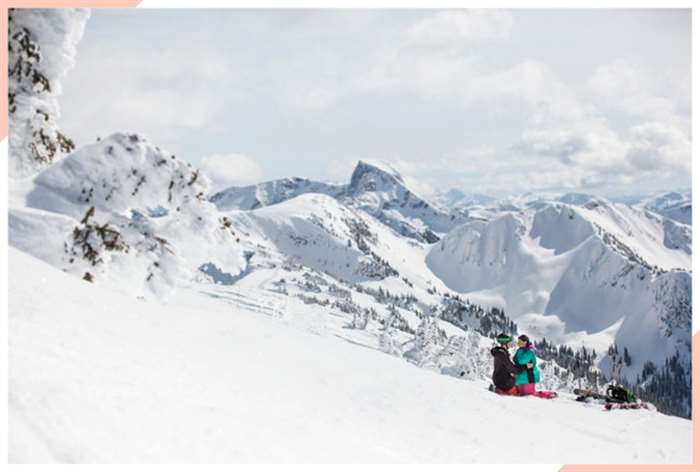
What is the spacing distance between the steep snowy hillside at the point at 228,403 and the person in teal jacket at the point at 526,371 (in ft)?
3.32

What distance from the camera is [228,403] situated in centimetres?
901

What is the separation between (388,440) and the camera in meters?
9.59

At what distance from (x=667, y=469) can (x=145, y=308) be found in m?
13.2

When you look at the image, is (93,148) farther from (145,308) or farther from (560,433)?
(560,433)

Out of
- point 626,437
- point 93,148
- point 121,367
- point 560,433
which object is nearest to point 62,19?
point 93,148

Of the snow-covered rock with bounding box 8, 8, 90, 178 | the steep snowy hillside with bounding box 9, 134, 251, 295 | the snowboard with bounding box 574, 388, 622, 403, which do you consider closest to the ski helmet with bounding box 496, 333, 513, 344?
the snowboard with bounding box 574, 388, 622, 403

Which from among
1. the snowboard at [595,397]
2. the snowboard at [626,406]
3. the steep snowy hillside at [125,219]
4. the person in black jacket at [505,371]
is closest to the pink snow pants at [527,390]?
the person in black jacket at [505,371]

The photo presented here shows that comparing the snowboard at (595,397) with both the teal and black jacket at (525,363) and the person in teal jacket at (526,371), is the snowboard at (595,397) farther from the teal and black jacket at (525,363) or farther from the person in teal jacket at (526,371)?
the teal and black jacket at (525,363)

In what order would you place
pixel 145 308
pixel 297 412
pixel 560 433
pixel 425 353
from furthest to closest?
pixel 425 353
pixel 145 308
pixel 560 433
pixel 297 412

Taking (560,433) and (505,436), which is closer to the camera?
(505,436)

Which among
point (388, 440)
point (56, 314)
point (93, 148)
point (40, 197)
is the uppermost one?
point (93, 148)

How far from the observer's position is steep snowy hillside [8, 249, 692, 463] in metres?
6.62

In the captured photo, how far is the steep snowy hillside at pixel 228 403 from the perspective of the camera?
662cm

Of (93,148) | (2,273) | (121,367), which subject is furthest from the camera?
(93,148)
